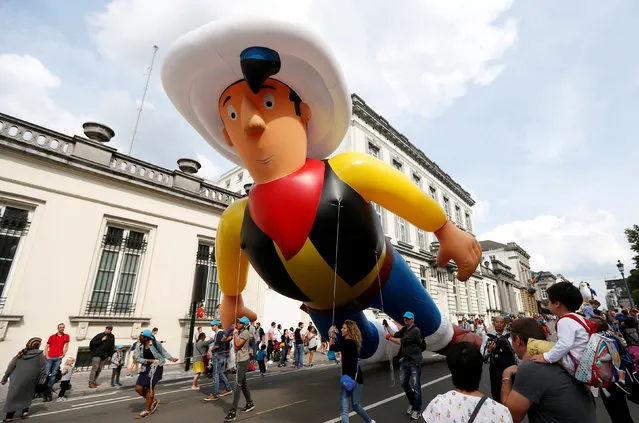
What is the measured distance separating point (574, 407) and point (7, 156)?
11.6 m

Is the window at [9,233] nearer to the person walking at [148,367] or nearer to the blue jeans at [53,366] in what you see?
the blue jeans at [53,366]

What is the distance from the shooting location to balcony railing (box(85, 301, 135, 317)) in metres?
9.21

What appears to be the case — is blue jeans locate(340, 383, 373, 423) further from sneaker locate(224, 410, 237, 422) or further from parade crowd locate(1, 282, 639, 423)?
sneaker locate(224, 410, 237, 422)

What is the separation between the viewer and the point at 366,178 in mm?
3723

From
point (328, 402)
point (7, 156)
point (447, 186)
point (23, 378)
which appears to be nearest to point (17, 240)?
point (7, 156)

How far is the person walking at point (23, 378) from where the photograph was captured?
4801 millimetres

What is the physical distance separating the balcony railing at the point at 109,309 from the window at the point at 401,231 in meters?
16.0

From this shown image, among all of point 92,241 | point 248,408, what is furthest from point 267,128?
point 92,241

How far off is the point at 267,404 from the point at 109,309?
6.78 metres

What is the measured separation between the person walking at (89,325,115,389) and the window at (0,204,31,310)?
268 cm

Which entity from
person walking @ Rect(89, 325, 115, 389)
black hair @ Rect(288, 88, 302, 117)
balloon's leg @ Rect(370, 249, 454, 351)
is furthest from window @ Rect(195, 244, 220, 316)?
black hair @ Rect(288, 88, 302, 117)

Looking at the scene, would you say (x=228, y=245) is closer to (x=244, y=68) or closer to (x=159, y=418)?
(x=244, y=68)

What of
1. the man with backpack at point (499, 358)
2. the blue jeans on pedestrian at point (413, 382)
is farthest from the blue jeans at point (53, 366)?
the man with backpack at point (499, 358)

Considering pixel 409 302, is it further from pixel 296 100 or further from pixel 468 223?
pixel 468 223
